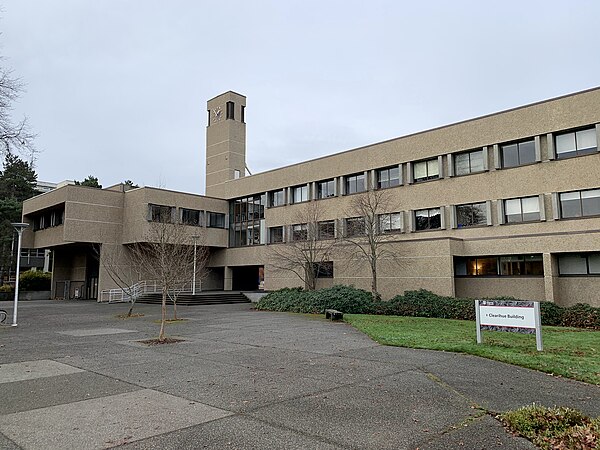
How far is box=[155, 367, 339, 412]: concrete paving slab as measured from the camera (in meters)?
7.10

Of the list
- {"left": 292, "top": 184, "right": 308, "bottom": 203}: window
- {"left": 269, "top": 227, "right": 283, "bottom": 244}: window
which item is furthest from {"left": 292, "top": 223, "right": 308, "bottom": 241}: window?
{"left": 269, "top": 227, "right": 283, "bottom": 244}: window

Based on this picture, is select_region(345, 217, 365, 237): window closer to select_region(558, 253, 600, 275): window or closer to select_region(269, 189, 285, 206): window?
select_region(269, 189, 285, 206): window

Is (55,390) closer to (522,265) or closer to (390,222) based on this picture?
(522,265)

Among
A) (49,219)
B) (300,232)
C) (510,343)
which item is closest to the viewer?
(510,343)

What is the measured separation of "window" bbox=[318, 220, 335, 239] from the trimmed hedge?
19.9 feet

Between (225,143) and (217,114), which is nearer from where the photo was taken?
(225,143)

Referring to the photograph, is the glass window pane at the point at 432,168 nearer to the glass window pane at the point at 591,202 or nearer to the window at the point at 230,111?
the glass window pane at the point at 591,202

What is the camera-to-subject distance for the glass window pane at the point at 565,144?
76.1ft

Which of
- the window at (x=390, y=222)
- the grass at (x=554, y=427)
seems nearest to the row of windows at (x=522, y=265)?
the window at (x=390, y=222)

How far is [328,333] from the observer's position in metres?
15.9

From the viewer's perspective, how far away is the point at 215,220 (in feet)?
145

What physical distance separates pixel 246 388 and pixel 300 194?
30069 millimetres

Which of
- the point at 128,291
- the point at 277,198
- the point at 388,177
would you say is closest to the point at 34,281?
the point at 128,291

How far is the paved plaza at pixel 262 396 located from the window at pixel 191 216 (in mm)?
28647
